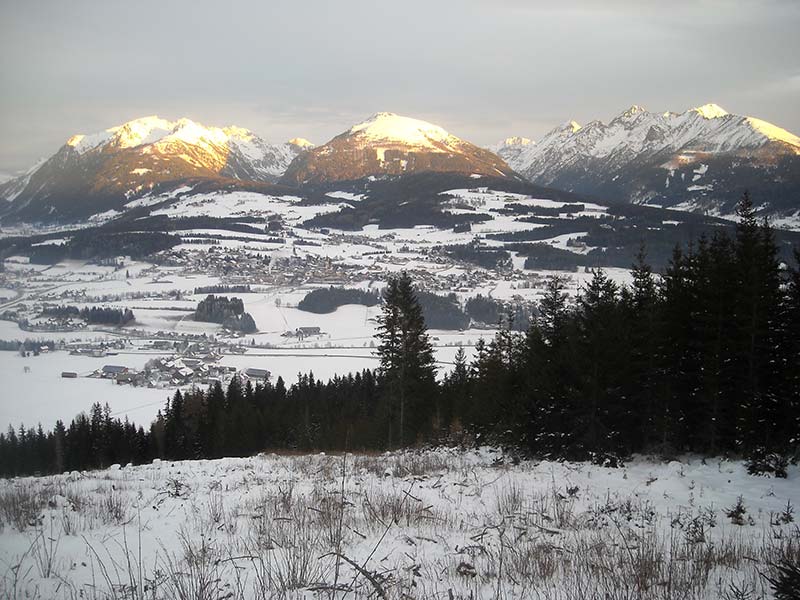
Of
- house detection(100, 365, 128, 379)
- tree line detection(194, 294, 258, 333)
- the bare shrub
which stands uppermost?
the bare shrub

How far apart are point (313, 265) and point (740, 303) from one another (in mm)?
140155

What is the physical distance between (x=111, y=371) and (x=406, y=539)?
5748 centimetres

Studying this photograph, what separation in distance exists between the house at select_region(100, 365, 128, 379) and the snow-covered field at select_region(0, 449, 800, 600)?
4909 cm

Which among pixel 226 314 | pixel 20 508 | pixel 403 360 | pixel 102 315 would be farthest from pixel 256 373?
pixel 20 508

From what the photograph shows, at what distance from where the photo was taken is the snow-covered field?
145 inches

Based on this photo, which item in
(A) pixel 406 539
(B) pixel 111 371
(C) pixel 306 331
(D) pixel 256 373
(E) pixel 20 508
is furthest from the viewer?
(C) pixel 306 331

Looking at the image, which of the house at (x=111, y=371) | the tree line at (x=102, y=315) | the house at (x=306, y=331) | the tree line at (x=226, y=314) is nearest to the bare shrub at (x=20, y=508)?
the house at (x=111, y=371)

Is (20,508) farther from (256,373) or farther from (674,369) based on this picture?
(256,373)

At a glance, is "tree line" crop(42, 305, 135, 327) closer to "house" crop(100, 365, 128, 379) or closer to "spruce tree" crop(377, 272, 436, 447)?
"house" crop(100, 365, 128, 379)

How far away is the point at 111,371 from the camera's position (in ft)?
175

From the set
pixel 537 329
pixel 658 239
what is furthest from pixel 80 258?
pixel 658 239

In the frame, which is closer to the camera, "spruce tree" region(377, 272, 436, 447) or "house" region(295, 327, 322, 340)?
"spruce tree" region(377, 272, 436, 447)

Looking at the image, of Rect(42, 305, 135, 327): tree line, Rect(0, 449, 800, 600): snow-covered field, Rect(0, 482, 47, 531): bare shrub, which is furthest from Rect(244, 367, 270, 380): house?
Rect(0, 482, 47, 531): bare shrub

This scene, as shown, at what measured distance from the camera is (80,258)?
129250mm
